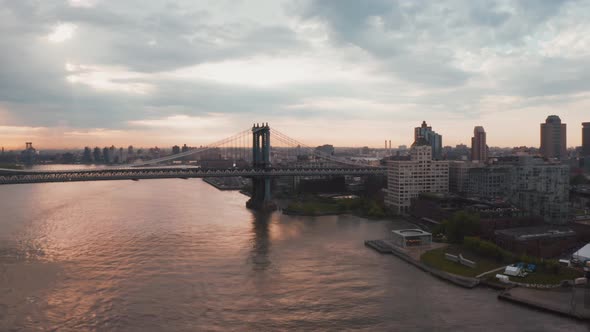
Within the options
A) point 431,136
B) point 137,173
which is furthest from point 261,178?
point 431,136

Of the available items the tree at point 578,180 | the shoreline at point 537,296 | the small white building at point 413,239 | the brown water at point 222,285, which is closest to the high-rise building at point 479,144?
the tree at point 578,180

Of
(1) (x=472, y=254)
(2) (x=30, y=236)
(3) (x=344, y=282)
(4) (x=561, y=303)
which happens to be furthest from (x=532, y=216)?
(2) (x=30, y=236)

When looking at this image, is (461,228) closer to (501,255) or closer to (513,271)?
(501,255)

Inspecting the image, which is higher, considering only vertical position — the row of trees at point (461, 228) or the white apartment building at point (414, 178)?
the white apartment building at point (414, 178)

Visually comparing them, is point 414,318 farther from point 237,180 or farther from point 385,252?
point 237,180

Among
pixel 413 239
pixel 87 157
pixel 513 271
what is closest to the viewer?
pixel 513 271

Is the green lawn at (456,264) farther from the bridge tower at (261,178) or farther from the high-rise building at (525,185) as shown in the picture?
the bridge tower at (261,178)

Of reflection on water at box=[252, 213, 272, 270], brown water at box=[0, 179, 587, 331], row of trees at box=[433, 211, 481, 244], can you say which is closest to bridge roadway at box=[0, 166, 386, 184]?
brown water at box=[0, 179, 587, 331]
